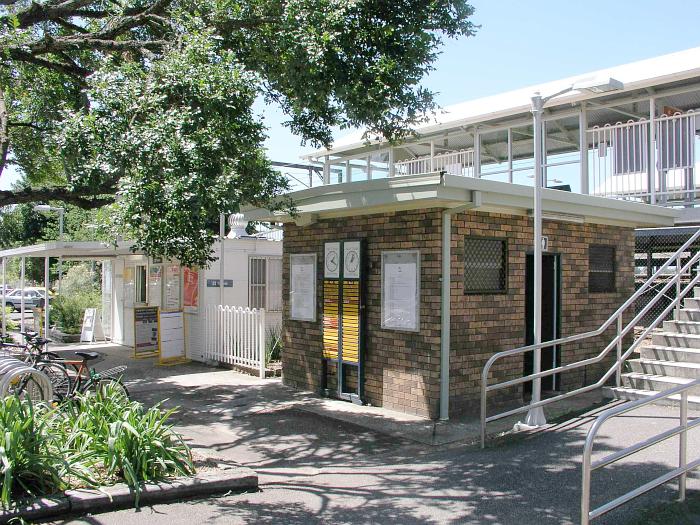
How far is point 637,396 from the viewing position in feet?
27.6

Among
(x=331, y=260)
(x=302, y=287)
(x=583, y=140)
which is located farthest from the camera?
(x=583, y=140)

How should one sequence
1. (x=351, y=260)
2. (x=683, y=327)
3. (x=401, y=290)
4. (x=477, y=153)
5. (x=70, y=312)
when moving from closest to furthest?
(x=401, y=290) < (x=683, y=327) < (x=351, y=260) < (x=477, y=153) < (x=70, y=312)

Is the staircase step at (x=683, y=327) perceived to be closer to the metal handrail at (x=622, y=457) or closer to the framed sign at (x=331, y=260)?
the metal handrail at (x=622, y=457)

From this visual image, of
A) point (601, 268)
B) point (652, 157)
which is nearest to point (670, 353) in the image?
point (601, 268)

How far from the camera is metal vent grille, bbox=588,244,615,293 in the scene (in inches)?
413

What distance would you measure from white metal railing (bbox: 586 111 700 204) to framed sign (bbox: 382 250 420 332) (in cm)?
499

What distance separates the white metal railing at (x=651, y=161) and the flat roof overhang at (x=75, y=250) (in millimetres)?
9460

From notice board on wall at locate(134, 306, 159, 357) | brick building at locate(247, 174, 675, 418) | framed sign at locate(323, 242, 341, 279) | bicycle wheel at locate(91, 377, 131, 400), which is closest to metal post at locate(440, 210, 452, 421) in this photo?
brick building at locate(247, 174, 675, 418)

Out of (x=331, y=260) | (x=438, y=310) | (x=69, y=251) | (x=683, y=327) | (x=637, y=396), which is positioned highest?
(x=69, y=251)

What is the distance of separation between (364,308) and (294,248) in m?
2.02

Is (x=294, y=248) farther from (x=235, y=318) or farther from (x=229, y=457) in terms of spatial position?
(x=229, y=457)

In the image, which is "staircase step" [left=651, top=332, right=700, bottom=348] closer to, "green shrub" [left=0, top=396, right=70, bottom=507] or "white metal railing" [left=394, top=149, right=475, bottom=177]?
"white metal railing" [left=394, top=149, right=475, bottom=177]

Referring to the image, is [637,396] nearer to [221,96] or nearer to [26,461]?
[221,96]

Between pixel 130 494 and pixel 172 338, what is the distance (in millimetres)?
8912
